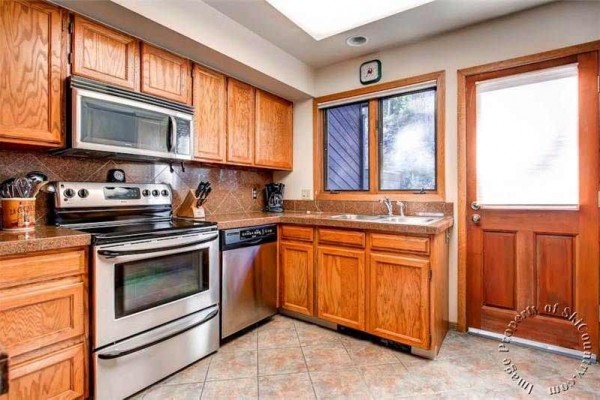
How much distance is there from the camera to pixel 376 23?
2359 millimetres

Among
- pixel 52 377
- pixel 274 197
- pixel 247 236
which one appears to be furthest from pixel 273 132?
pixel 52 377

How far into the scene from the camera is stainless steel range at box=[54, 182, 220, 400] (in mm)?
1583

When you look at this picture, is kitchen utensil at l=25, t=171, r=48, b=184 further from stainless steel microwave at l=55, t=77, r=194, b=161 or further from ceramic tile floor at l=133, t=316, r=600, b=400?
ceramic tile floor at l=133, t=316, r=600, b=400

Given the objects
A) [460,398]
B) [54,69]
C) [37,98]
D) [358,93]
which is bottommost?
[460,398]

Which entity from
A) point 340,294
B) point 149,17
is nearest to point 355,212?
point 340,294

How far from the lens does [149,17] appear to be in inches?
71.9

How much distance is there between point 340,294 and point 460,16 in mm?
2242

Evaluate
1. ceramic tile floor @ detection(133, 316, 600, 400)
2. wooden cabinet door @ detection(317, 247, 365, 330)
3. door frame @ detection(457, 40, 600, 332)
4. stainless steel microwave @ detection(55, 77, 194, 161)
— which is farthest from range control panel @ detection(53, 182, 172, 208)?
door frame @ detection(457, 40, 600, 332)

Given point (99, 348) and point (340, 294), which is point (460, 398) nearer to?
point (340, 294)

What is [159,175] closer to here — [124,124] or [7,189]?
[124,124]

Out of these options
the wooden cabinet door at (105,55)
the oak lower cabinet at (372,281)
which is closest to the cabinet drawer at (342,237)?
the oak lower cabinet at (372,281)

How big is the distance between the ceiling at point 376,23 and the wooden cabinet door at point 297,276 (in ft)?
5.69

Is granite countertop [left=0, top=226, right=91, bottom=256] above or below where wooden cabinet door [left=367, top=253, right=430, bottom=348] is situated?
above

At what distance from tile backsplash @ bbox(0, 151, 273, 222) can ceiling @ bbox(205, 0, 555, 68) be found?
1.26 metres
